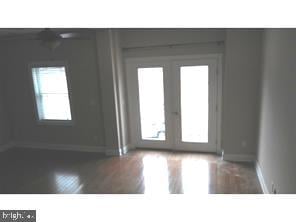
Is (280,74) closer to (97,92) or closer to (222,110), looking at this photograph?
(222,110)

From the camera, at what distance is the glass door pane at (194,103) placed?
4.36 meters

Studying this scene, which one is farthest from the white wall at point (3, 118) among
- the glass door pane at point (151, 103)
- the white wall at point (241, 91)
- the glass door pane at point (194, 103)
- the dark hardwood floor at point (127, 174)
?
the white wall at point (241, 91)

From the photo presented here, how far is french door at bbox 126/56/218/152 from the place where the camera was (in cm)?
435

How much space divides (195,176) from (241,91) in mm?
1726

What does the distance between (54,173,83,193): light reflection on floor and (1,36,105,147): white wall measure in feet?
4.10

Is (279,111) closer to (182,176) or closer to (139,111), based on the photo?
(182,176)

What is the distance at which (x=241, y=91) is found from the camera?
3.87m

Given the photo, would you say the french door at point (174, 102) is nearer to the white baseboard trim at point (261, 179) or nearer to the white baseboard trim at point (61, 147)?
the white baseboard trim at point (61, 147)

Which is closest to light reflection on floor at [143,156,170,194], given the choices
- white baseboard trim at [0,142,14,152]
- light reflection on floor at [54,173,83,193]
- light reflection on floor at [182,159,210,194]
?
light reflection on floor at [182,159,210,194]

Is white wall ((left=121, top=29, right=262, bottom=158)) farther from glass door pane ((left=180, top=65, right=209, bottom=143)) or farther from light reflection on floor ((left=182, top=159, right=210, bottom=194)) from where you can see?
light reflection on floor ((left=182, top=159, right=210, bottom=194))

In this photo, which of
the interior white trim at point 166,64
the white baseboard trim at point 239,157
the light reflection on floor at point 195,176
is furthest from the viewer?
the interior white trim at point 166,64

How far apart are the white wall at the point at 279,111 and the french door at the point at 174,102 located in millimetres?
1145

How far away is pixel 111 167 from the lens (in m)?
4.09
